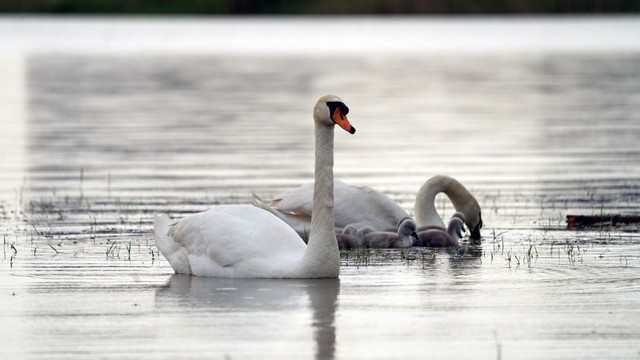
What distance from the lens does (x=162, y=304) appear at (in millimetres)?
8250

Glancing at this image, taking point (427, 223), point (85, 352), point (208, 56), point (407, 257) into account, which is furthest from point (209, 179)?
point (208, 56)

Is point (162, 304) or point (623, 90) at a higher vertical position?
point (623, 90)

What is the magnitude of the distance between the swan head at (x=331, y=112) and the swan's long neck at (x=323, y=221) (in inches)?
3.2

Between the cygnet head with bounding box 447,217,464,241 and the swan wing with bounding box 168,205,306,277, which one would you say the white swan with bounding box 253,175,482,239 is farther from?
the swan wing with bounding box 168,205,306,277

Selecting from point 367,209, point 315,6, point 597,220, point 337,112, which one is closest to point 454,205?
point 367,209

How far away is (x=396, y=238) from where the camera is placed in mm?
10844

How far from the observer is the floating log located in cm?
1162

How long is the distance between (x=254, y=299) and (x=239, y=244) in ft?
2.71

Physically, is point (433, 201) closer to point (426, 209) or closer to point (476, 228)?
point (426, 209)

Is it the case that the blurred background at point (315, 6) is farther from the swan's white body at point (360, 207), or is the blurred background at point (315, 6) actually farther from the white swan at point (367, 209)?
the swan's white body at point (360, 207)

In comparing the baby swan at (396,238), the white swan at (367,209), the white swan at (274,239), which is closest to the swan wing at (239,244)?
the white swan at (274,239)

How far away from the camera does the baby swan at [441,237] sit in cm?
1105

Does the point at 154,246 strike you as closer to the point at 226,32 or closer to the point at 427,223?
the point at 427,223

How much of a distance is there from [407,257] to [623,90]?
22114 mm
